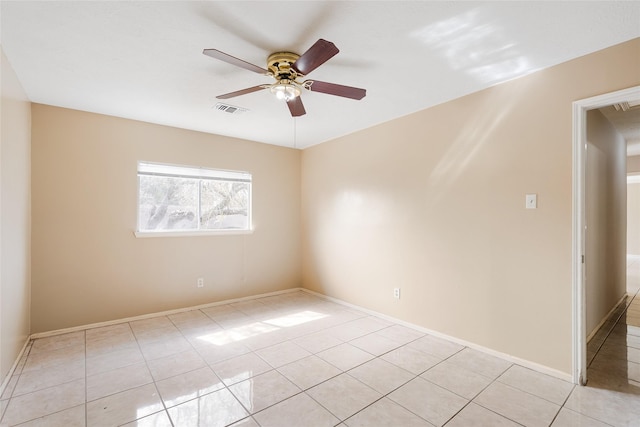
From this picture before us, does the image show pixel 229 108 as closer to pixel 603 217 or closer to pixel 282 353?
pixel 282 353

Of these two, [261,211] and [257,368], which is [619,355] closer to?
[257,368]

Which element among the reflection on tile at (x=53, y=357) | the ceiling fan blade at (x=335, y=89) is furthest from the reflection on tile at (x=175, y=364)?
the ceiling fan blade at (x=335, y=89)

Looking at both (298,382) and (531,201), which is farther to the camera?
(531,201)

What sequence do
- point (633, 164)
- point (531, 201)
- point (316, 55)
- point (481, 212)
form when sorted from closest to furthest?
point (316, 55) < point (531, 201) < point (481, 212) < point (633, 164)

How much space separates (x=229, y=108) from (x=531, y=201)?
3042 mm

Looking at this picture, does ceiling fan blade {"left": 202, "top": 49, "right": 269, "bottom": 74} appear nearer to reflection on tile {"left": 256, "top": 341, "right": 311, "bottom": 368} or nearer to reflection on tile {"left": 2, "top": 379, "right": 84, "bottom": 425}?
reflection on tile {"left": 256, "top": 341, "right": 311, "bottom": 368}

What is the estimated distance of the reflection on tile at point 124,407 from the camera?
6.12 ft

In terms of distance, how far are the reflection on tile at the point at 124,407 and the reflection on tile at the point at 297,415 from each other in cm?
73

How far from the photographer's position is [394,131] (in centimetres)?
361

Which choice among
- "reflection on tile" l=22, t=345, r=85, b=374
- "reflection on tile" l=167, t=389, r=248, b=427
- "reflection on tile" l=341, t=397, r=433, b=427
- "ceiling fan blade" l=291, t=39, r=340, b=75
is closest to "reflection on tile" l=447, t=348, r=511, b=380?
"reflection on tile" l=341, t=397, r=433, b=427

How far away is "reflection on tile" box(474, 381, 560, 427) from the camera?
187 cm

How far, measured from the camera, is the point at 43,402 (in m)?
2.04

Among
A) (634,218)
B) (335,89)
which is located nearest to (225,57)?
(335,89)

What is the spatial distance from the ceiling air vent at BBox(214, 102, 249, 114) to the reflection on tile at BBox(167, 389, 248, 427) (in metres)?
2.68
